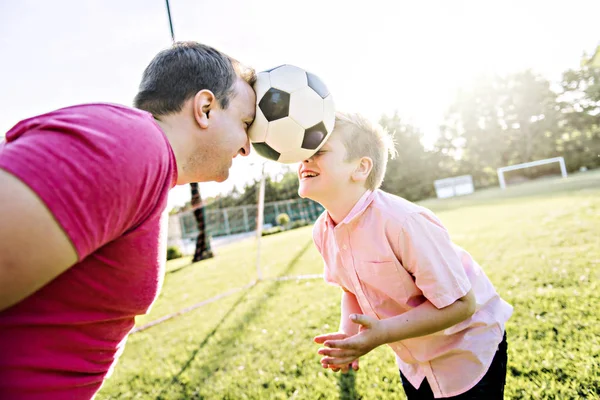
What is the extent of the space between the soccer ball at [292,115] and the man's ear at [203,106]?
474 millimetres

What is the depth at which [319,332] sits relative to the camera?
415 cm

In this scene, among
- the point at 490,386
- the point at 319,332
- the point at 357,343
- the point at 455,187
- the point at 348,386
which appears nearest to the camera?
the point at 357,343

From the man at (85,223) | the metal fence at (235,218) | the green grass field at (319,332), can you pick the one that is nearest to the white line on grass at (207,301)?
the green grass field at (319,332)

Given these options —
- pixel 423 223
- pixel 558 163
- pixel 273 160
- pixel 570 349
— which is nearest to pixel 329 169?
pixel 273 160

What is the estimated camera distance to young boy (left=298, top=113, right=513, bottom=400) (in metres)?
1.61

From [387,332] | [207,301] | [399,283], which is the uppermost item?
[399,283]

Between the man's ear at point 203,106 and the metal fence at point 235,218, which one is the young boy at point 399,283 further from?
the metal fence at point 235,218

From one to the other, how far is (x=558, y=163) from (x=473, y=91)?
13.7 m

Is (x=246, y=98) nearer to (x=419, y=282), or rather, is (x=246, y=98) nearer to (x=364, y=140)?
(x=364, y=140)

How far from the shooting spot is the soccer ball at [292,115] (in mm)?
1881

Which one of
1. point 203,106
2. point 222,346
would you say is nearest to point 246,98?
point 203,106

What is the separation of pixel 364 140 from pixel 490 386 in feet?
4.80

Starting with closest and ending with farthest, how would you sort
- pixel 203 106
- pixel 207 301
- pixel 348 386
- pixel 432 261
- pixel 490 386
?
pixel 203 106
pixel 432 261
pixel 490 386
pixel 348 386
pixel 207 301

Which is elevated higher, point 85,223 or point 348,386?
point 85,223
